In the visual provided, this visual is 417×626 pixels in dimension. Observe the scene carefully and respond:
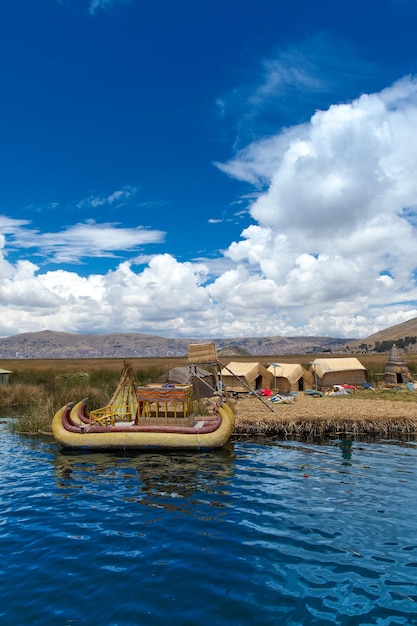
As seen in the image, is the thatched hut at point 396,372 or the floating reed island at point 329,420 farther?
the thatched hut at point 396,372

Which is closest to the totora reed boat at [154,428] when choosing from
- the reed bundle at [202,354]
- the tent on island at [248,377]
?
the reed bundle at [202,354]

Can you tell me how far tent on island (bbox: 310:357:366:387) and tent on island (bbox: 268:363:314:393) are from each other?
955 mm

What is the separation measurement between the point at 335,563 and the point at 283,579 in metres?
1.26

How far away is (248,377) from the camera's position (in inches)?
1380

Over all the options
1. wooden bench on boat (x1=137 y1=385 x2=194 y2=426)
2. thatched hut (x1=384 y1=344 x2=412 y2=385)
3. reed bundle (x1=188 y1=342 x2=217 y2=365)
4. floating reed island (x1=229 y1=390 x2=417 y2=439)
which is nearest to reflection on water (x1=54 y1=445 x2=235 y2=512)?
wooden bench on boat (x1=137 y1=385 x2=194 y2=426)

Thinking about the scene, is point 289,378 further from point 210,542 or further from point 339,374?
point 210,542

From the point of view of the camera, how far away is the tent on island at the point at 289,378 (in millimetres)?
36500

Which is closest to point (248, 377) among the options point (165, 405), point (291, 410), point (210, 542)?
point (291, 410)

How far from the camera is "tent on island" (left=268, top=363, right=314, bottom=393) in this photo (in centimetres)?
3650

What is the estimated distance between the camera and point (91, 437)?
60.8 ft

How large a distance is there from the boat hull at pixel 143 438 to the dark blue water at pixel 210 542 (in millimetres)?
1328

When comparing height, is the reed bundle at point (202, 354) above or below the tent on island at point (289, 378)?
above

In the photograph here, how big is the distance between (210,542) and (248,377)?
2536 centimetres

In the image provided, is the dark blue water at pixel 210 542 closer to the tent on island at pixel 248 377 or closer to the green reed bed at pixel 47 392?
the green reed bed at pixel 47 392
